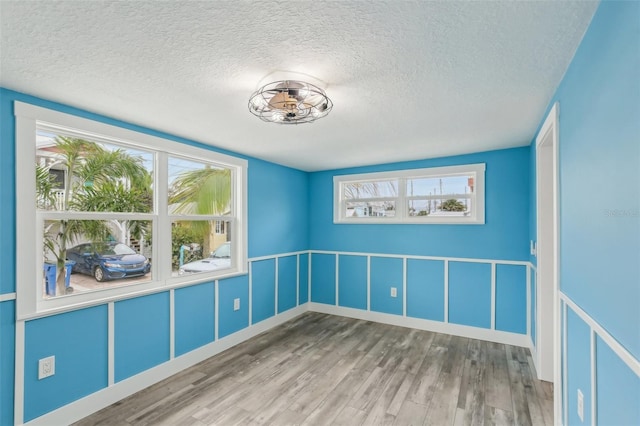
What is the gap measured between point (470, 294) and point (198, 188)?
3.49 meters

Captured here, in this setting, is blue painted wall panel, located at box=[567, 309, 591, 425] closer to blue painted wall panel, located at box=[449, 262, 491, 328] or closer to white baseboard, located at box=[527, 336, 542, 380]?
white baseboard, located at box=[527, 336, 542, 380]

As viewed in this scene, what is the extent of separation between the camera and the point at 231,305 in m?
3.52

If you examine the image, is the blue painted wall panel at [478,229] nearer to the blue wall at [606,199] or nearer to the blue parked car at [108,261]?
the blue wall at [606,199]

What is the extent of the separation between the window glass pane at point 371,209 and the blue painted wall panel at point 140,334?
9.31 ft

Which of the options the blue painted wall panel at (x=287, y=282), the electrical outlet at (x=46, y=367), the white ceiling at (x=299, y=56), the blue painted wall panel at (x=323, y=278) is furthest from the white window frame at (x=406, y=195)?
the electrical outlet at (x=46, y=367)

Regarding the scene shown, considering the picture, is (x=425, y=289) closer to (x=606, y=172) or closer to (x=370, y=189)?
(x=370, y=189)

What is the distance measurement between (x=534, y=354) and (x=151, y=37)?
405 centimetres

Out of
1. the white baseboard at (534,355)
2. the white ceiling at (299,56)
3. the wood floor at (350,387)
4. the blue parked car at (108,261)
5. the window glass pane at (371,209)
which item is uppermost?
the white ceiling at (299,56)

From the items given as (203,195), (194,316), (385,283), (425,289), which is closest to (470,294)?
(425,289)

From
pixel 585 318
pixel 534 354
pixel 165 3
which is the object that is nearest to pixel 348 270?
pixel 534 354

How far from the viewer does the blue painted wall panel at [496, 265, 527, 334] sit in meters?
3.46

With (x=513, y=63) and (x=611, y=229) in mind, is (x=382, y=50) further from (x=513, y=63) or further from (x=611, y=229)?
(x=611, y=229)

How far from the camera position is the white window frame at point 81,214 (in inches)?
76.7

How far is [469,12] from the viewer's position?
1220 millimetres
